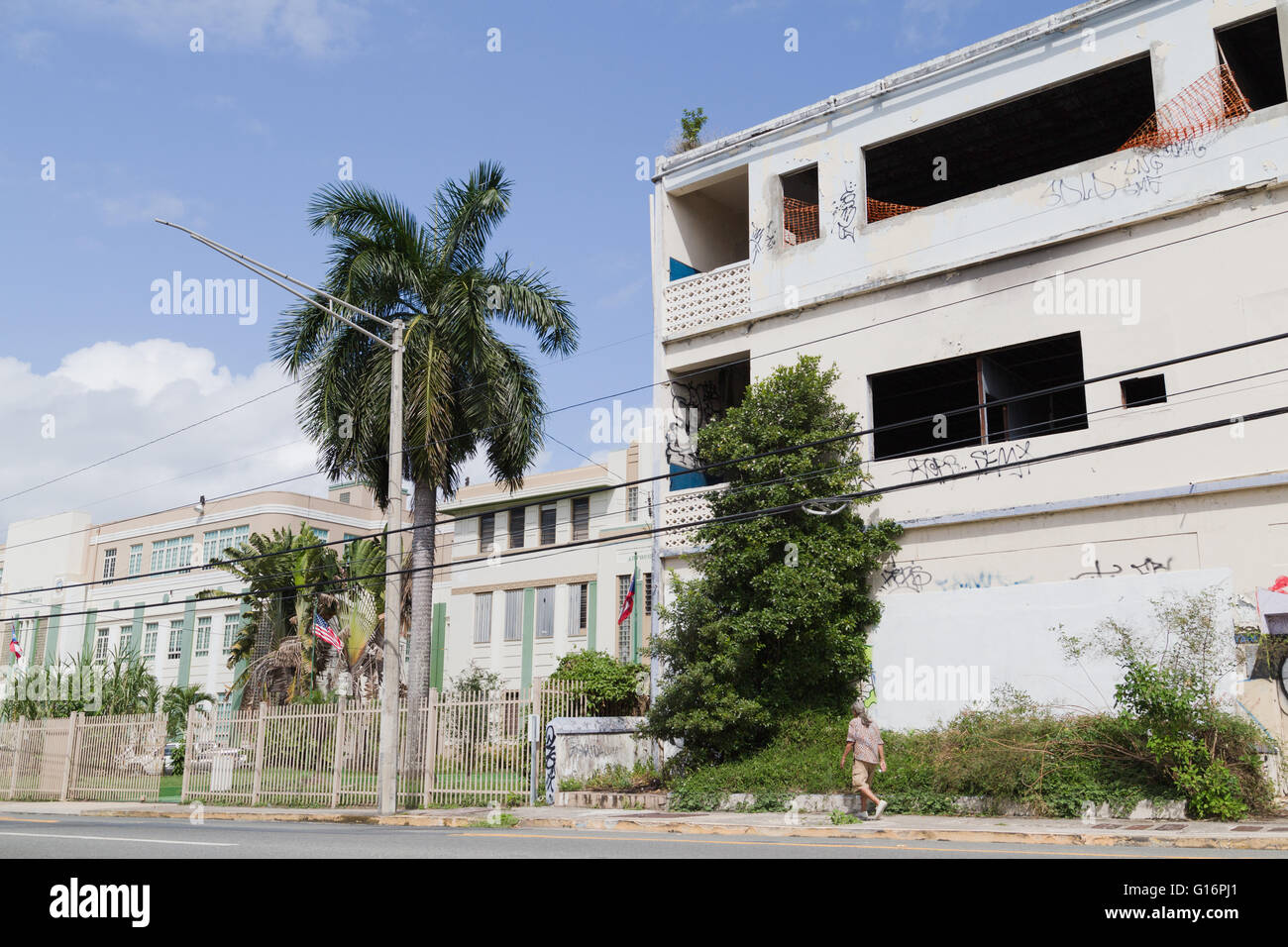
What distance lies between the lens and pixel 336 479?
23.3 metres

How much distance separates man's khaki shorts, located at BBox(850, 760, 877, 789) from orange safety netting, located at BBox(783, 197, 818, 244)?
10367 millimetres

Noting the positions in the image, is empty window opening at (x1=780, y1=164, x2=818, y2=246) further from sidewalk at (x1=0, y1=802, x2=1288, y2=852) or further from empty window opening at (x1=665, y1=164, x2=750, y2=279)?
sidewalk at (x1=0, y1=802, x2=1288, y2=852)

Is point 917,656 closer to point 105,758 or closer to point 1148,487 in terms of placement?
point 1148,487

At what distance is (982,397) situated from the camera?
18.1 metres

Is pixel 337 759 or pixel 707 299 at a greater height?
pixel 707 299

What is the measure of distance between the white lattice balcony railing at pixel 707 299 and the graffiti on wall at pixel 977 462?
4.69m

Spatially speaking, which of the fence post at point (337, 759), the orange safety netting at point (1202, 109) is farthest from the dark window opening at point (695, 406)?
the orange safety netting at point (1202, 109)

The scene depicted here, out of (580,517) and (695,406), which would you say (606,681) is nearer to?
(695,406)

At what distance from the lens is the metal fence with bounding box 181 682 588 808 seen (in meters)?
19.0

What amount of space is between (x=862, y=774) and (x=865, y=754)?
268 mm

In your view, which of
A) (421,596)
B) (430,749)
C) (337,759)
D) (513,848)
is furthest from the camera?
(421,596)

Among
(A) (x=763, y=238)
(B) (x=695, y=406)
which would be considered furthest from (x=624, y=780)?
(A) (x=763, y=238)
